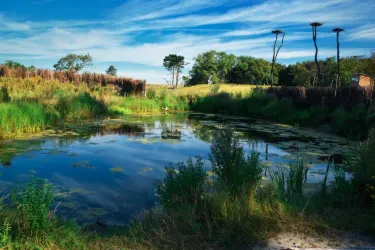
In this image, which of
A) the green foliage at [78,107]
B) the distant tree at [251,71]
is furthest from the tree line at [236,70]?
the green foliage at [78,107]

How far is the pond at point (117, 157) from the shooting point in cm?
507

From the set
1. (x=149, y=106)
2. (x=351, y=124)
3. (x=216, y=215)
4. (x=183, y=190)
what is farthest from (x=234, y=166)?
(x=149, y=106)

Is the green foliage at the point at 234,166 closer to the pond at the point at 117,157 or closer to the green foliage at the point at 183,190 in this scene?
the green foliage at the point at 183,190

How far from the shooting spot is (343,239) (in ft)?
11.3

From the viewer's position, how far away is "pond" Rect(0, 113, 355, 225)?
16.6ft

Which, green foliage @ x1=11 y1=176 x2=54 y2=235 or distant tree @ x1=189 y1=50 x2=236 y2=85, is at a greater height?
distant tree @ x1=189 y1=50 x2=236 y2=85

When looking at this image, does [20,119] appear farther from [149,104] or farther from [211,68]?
[211,68]

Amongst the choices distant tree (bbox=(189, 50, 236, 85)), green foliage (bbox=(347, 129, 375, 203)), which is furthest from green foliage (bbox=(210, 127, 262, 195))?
distant tree (bbox=(189, 50, 236, 85))

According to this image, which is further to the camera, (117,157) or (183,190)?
(117,157)

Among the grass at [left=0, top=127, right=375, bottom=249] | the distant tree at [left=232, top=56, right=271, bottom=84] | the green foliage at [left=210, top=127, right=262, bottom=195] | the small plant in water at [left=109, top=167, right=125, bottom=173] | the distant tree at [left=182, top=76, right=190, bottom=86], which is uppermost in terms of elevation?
the distant tree at [left=232, top=56, right=271, bottom=84]

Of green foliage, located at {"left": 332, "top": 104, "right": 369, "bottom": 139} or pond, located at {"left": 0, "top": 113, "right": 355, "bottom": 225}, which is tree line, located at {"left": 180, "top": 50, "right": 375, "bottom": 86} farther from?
pond, located at {"left": 0, "top": 113, "right": 355, "bottom": 225}

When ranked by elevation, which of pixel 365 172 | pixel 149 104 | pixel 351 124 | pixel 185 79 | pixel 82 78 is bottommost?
pixel 365 172

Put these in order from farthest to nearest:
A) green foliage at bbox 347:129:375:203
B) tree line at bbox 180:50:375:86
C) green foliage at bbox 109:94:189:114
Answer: tree line at bbox 180:50:375:86, green foliage at bbox 109:94:189:114, green foliage at bbox 347:129:375:203

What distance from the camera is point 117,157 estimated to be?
8047 mm
